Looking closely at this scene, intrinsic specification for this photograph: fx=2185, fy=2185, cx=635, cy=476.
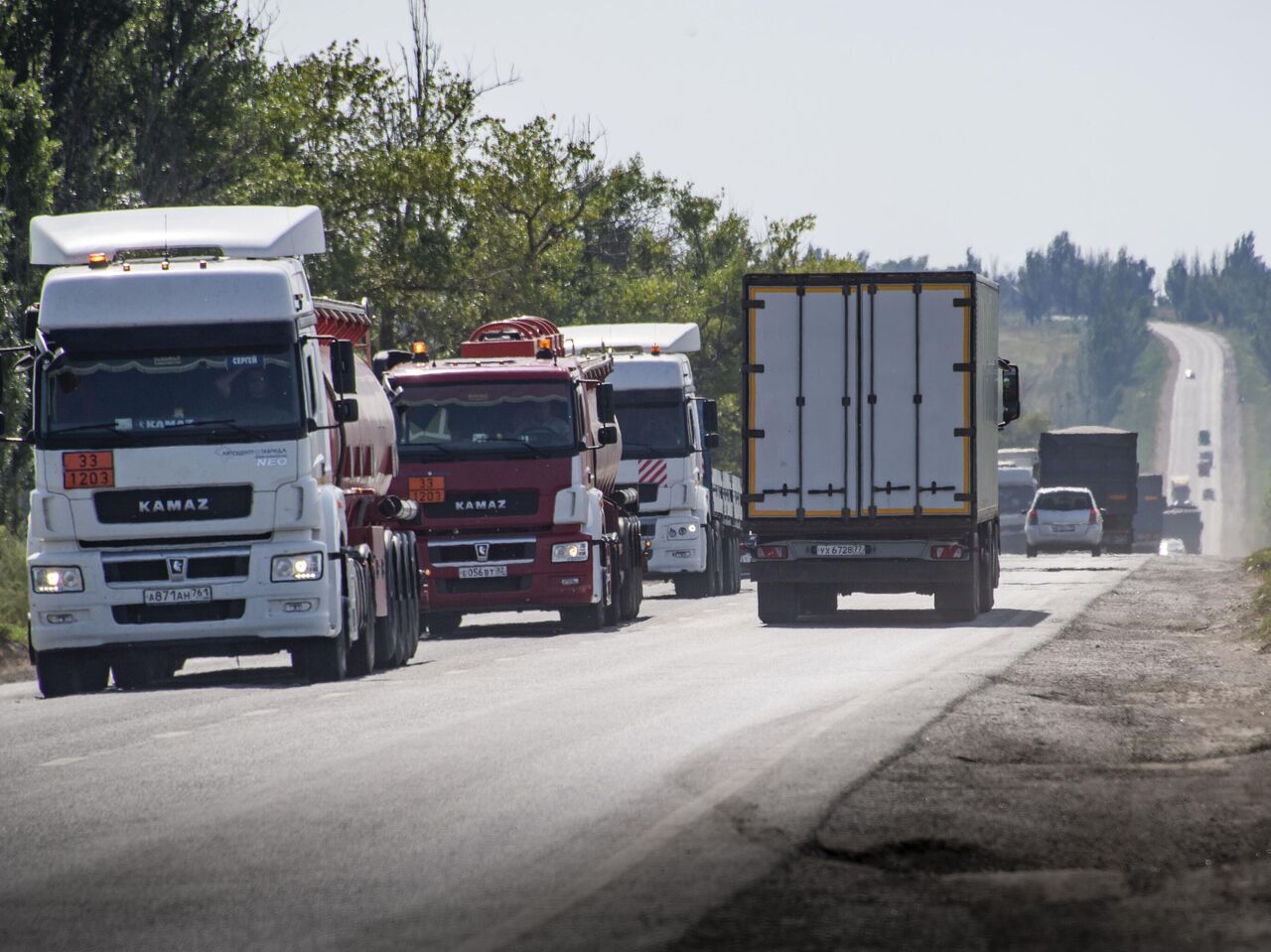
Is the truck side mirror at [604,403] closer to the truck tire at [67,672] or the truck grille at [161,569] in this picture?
the truck tire at [67,672]

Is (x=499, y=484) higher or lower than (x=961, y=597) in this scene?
higher

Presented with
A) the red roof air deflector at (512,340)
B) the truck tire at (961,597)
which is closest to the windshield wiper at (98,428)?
the red roof air deflector at (512,340)

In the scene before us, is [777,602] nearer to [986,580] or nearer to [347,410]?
[986,580]

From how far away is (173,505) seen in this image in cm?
1588

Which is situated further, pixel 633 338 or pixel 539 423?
pixel 633 338

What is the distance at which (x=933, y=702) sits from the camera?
13664 millimetres

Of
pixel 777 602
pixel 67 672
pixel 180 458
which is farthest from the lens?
pixel 777 602

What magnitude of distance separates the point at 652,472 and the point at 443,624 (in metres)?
6.56

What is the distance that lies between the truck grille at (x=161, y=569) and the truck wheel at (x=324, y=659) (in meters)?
0.95

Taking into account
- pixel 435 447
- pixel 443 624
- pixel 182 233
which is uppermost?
pixel 182 233

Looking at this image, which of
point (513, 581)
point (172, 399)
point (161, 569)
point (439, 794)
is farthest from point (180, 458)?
point (513, 581)

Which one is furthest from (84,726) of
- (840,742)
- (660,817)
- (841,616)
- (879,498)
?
(841,616)

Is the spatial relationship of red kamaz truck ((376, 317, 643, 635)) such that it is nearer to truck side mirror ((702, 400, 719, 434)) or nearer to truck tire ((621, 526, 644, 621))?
truck tire ((621, 526, 644, 621))

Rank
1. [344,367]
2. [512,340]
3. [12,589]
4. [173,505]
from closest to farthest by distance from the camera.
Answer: [173,505], [344,367], [12,589], [512,340]
